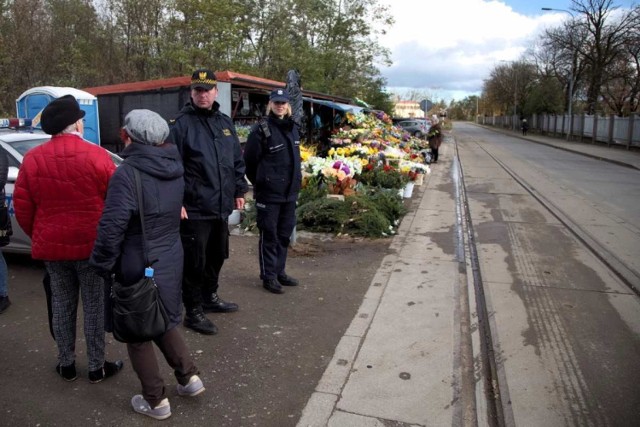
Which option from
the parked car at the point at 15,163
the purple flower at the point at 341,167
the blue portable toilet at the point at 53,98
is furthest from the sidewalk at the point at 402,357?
the blue portable toilet at the point at 53,98

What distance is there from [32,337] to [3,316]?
0.61 meters

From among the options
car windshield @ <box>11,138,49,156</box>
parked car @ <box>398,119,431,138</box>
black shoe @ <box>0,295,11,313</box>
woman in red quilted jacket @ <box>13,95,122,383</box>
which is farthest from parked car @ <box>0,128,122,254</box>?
parked car @ <box>398,119,431,138</box>

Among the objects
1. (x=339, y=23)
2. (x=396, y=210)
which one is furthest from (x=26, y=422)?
(x=339, y=23)

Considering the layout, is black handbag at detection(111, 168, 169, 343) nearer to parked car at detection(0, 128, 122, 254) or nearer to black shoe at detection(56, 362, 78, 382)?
black shoe at detection(56, 362, 78, 382)

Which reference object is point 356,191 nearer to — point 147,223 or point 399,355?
point 399,355

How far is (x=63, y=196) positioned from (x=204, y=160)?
111 centimetres

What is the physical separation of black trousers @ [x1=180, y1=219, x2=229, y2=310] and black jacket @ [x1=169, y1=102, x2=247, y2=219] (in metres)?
0.09

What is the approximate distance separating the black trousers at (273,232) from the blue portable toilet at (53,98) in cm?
939

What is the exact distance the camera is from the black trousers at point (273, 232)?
4.77 meters

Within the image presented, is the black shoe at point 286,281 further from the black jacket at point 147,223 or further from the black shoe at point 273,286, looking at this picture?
the black jacket at point 147,223

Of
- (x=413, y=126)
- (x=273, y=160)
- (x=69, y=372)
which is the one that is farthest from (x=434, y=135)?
(x=413, y=126)

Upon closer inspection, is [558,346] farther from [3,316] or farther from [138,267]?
[3,316]

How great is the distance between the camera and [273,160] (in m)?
4.73

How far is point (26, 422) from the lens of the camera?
9.12ft
